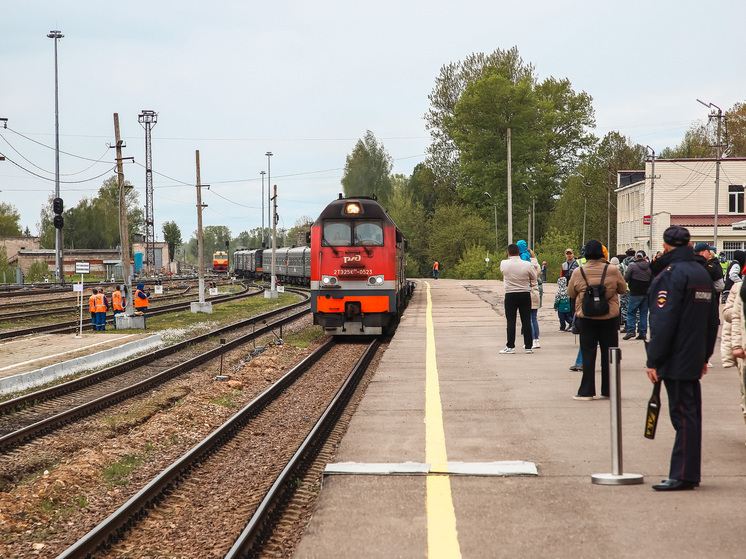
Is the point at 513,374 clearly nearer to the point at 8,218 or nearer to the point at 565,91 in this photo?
the point at 565,91

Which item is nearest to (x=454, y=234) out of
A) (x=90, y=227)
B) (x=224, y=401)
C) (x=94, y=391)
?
(x=94, y=391)

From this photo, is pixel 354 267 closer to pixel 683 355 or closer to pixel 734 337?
pixel 734 337

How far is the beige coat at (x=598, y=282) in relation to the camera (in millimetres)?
8469

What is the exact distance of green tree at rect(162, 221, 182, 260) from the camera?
130000mm

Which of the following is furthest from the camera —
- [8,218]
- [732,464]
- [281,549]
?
[8,218]

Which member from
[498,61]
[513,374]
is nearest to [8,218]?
[498,61]

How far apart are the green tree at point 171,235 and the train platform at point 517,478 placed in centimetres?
12345

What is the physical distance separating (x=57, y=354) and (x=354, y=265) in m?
6.88

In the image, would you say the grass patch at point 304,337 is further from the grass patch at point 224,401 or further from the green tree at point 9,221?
the green tree at point 9,221

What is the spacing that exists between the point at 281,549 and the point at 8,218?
124 meters

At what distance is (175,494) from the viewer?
23.0 feet

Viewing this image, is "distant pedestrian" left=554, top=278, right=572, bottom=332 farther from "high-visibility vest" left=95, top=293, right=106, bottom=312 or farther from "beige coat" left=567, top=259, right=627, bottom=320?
"high-visibility vest" left=95, top=293, right=106, bottom=312

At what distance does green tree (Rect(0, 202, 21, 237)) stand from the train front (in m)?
109

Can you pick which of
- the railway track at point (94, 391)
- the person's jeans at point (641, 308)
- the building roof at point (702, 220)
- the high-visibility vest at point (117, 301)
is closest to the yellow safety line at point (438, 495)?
the railway track at point (94, 391)
